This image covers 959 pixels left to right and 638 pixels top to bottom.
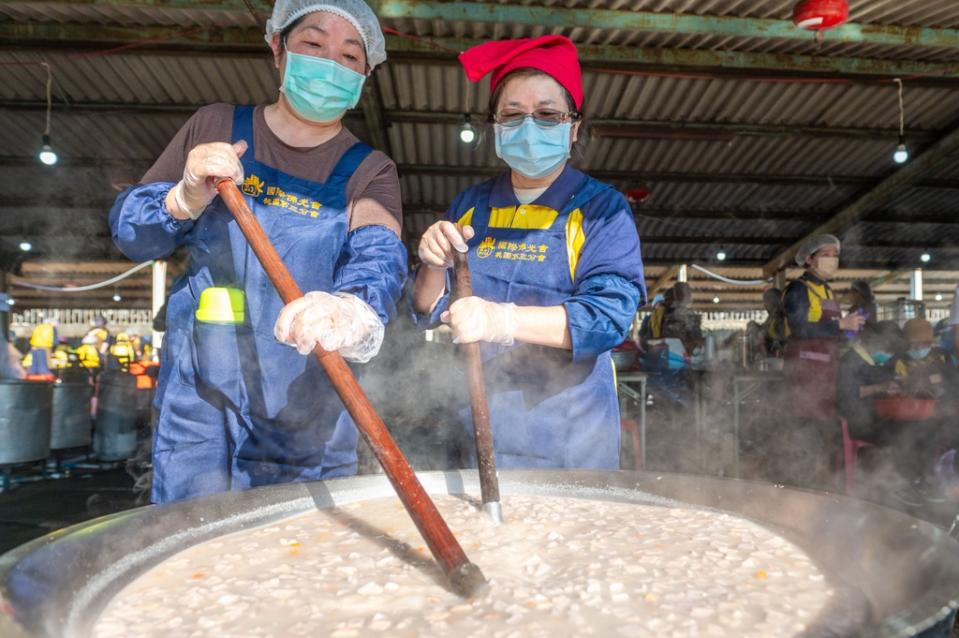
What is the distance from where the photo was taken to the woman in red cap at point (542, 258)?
68.0 inches

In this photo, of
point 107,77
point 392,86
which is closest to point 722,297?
point 392,86

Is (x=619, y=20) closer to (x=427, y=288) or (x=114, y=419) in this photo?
(x=427, y=288)

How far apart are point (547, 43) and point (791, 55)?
6.15 meters

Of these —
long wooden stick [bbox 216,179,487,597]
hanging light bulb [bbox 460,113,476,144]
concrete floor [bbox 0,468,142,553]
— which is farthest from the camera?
hanging light bulb [bbox 460,113,476,144]

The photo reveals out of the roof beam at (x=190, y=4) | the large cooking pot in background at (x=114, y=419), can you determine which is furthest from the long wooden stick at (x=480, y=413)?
the large cooking pot in background at (x=114, y=419)

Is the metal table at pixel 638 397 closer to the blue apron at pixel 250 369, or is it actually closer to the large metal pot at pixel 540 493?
the large metal pot at pixel 540 493

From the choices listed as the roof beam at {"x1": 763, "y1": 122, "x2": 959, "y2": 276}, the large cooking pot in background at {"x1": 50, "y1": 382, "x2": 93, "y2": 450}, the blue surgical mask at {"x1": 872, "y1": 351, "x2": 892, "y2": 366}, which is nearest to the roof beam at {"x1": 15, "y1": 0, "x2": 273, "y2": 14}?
the large cooking pot in background at {"x1": 50, "y1": 382, "x2": 93, "y2": 450}

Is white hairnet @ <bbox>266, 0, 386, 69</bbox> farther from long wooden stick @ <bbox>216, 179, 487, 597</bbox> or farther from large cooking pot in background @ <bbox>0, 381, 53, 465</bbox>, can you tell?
large cooking pot in background @ <bbox>0, 381, 53, 465</bbox>

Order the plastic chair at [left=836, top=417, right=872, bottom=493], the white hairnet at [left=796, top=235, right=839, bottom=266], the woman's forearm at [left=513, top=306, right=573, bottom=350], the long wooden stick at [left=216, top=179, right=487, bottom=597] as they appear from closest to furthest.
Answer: the long wooden stick at [left=216, top=179, right=487, bottom=597]
the woman's forearm at [left=513, top=306, right=573, bottom=350]
the plastic chair at [left=836, top=417, right=872, bottom=493]
the white hairnet at [left=796, top=235, right=839, bottom=266]

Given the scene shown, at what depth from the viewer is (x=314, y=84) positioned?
1.70m

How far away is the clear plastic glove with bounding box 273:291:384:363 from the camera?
1192 mm

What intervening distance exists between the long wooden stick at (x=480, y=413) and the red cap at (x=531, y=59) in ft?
1.94

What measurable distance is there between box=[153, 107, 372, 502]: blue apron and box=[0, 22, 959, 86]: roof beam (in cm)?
448

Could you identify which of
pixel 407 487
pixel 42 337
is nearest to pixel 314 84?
pixel 407 487
